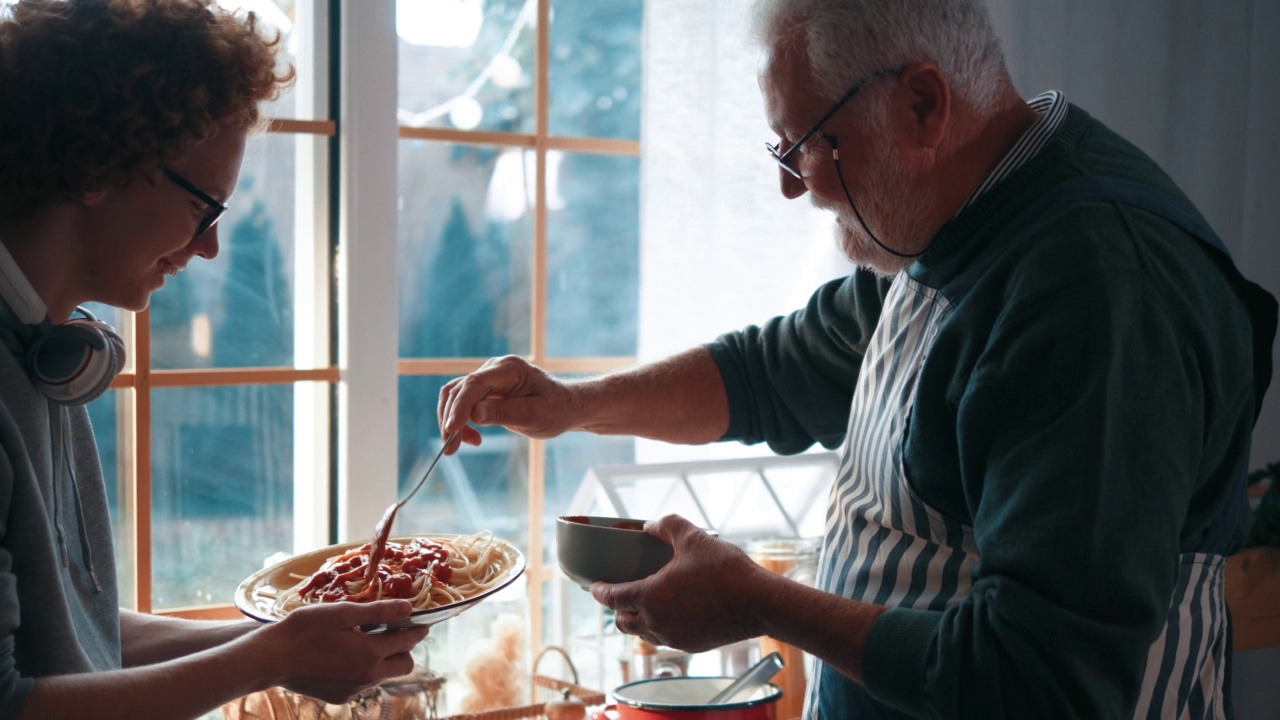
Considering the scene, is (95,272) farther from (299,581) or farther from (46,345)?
(299,581)

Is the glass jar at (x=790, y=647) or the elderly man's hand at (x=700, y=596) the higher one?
the elderly man's hand at (x=700, y=596)

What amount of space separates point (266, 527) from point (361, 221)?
0.60 metres

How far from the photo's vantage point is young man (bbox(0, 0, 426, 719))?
1.03m

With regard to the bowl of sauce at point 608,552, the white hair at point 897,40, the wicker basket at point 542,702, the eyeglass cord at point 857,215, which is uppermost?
the white hair at point 897,40

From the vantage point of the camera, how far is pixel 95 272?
1.13m

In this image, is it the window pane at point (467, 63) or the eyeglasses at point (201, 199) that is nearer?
the eyeglasses at point (201, 199)

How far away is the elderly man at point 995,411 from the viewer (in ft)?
3.13

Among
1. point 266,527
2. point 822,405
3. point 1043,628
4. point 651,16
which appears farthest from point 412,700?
point 651,16

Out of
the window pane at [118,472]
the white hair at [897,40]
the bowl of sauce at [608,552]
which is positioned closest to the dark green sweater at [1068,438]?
the white hair at [897,40]

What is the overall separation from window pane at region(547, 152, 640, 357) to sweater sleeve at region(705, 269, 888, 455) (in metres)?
0.66

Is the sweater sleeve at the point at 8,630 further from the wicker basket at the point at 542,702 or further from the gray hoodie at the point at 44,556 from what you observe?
the wicker basket at the point at 542,702

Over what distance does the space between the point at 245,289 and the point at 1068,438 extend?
Answer: 1.51 metres

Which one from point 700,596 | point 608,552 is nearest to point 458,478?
point 608,552

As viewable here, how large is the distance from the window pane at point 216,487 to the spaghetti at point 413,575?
26.1 inches
